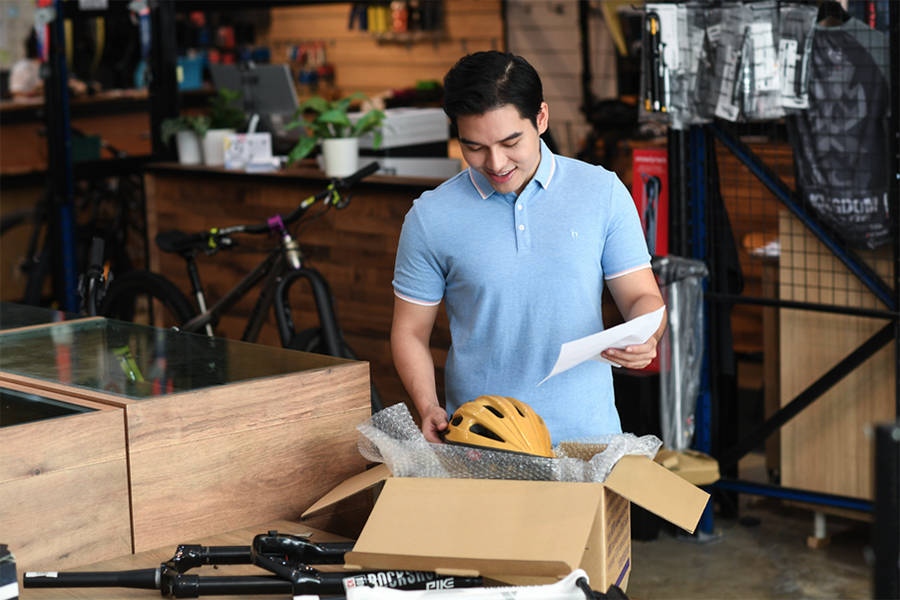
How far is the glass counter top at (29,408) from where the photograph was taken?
1645mm

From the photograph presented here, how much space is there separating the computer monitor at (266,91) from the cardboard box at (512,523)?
12.1 ft

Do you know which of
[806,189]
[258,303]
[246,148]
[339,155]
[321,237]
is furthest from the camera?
[246,148]

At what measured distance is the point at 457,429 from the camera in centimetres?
159

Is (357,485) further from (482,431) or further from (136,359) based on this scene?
(136,359)

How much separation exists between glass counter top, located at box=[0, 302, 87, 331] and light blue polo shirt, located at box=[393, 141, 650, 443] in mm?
958

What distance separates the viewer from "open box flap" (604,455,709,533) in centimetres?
142

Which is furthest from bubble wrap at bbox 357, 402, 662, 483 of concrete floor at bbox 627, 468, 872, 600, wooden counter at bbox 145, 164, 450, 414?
wooden counter at bbox 145, 164, 450, 414

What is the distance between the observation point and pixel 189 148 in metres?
5.01

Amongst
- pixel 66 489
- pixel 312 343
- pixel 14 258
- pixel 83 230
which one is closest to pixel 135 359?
pixel 66 489

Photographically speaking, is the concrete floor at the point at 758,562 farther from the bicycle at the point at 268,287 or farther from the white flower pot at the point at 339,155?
the white flower pot at the point at 339,155

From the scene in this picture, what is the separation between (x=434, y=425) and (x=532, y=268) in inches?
13.7

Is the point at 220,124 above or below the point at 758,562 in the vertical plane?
above

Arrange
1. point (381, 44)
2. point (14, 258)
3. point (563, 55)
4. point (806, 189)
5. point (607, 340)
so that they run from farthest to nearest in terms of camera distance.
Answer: point (381, 44) → point (563, 55) → point (14, 258) → point (806, 189) → point (607, 340)

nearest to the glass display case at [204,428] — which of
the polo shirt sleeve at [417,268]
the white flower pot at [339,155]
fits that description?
the polo shirt sleeve at [417,268]
